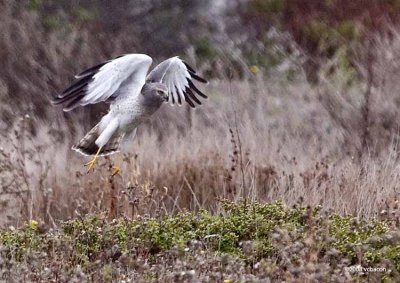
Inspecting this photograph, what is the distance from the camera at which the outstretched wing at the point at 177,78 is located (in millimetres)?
9133

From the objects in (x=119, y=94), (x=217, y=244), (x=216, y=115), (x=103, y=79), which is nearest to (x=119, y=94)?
(x=119, y=94)

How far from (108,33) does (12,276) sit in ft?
26.7

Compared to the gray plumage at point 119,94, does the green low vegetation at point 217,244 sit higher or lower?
lower

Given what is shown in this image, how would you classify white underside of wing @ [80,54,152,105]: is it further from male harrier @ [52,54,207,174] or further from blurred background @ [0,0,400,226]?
blurred background @ [0,0,400,226]

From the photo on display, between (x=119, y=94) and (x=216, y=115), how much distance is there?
3.00 m

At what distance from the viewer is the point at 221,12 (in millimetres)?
17844

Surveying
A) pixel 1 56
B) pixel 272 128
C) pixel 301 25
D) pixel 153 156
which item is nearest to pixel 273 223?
pixel 153 156

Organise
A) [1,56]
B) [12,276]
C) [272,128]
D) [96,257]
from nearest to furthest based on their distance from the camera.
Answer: [12,276] < [96,257] < [272,128] < [1,56]

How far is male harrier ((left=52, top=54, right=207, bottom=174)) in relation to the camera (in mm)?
8508

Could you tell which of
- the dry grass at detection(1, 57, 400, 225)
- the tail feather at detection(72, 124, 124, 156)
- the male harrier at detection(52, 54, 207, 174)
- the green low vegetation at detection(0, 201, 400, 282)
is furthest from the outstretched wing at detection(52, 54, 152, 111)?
the green low vegetation at detection(0, 201, 400, 282)

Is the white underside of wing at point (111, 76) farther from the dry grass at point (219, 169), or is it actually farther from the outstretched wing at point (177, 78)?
the dry grass at point (219, 169)

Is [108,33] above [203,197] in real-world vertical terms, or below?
above

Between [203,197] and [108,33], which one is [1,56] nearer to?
[108,33]

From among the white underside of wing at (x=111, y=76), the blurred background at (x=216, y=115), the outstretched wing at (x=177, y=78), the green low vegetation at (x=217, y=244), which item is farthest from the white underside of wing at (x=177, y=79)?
the green low vegetation at (x=217, y=244)
